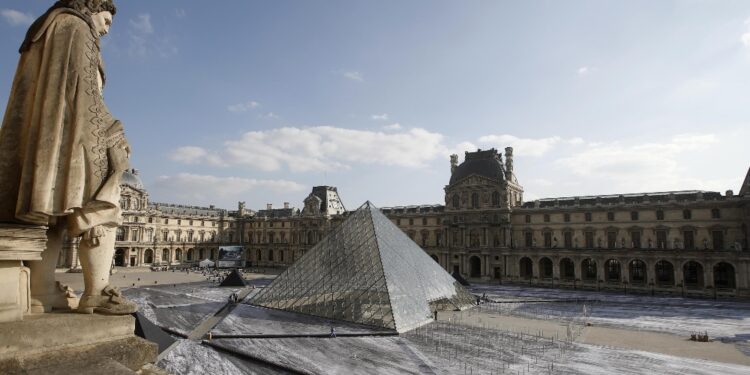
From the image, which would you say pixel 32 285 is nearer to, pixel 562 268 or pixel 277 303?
pixel 277 303

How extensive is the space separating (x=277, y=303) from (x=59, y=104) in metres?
30.2

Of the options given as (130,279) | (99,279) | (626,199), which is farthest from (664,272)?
(130,279)

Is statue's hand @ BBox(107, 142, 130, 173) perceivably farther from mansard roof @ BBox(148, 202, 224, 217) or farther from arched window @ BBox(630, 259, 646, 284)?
mansard roof @ BBox(148, 202, 224, 217)

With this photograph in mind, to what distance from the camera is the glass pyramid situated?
87.4 feet

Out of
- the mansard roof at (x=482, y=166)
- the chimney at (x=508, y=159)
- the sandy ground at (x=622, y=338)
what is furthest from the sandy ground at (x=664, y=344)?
the chimney at (x=508, y=159)

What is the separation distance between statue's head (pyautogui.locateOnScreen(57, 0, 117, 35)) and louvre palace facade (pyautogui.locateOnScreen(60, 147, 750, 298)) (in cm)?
5371

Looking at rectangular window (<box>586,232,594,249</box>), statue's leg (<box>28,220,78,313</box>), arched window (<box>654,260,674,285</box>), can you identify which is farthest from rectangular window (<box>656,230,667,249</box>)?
statue's leg (<box>28,220,78,313</box>)

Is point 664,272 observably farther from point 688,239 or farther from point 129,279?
point 129,279

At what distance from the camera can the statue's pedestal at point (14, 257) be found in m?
2.59

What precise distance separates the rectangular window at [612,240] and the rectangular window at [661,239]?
4121mm

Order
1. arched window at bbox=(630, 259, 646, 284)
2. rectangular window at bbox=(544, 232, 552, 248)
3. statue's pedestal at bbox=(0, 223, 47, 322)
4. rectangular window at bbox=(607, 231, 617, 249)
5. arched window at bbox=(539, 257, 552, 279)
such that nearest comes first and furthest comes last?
statue's pedestal at bbox=(0, 223, 47, 322) < rectangular window at bbox=(607, 231, 617, 249) < arched window at bbox=(630, 259, 646, 284) < rectangular window at bbox=(544, 232, 552, 248) < arched window at bbox=(539, 257, 552, 279)

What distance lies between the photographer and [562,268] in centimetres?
5394

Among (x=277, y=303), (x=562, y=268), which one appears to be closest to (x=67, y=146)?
(x=277, y=303)

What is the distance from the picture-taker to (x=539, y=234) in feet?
176
